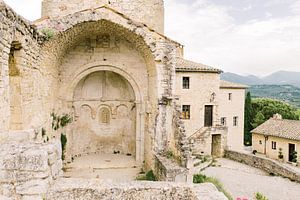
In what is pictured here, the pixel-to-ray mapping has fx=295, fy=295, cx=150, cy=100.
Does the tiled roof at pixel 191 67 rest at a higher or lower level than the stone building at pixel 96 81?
higher

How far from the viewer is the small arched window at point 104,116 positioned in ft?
47.1

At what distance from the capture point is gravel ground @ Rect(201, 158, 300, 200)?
540 inches

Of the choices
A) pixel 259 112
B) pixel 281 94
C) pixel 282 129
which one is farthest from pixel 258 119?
pixel 281 94

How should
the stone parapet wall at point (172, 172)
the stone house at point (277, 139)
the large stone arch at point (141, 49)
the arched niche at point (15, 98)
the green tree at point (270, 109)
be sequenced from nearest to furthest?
1. the arched niche at point (15, 98)
2. the stone parapet wall at point (172, 172)
3. the large stone arch at point (141, 49)
4. the stone house at point (277, 139)
5. the green tree at point (270, 109)

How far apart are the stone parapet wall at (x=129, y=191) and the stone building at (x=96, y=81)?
9.25 ft

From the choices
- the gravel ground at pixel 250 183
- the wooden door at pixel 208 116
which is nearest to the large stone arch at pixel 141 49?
the gravel ground at pixel 250 183

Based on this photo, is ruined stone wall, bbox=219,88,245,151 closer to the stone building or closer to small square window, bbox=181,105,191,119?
small square window, bbox=181,105,191,119

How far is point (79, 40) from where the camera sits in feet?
39.7

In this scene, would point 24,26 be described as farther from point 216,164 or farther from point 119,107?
point 216,164

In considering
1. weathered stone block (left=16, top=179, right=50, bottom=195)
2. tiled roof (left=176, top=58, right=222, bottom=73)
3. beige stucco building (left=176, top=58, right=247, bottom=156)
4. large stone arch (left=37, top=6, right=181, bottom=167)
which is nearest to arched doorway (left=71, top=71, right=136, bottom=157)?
large stone arch (left=37, top=6, right=181, bottom=167)

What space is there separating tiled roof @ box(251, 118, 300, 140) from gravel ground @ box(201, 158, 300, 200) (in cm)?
559

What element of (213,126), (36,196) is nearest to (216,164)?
(213,126)

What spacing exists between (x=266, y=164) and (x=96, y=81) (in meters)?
12.5

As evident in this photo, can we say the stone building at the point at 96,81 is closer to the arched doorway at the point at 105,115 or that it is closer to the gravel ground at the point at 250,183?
the arched doorway at the point at 105,115
